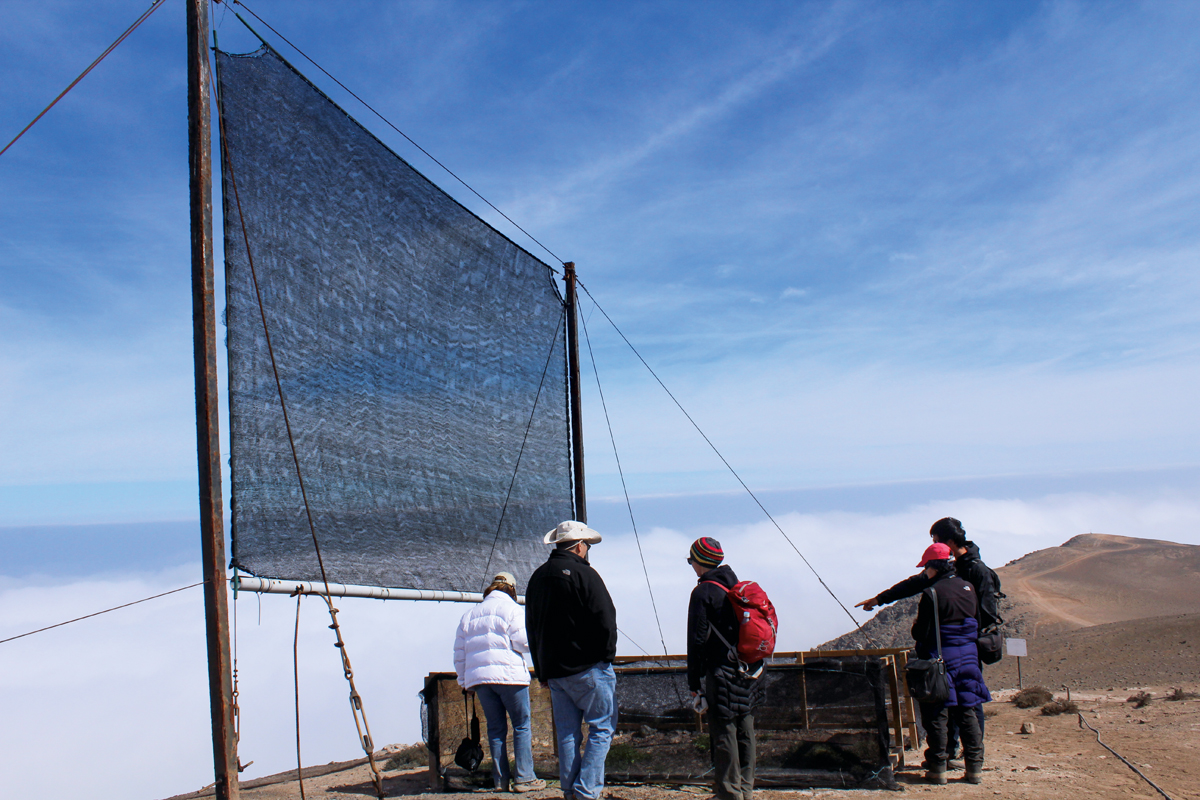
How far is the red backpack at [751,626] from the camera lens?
4.90m

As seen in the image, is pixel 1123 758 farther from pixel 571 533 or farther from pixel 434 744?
pixel 434 744

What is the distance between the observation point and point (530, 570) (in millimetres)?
9203

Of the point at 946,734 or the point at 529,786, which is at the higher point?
the point at 946,734

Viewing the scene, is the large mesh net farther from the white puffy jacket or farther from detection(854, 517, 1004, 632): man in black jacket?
detection(854, 517, 1004, 632): man in black jacket

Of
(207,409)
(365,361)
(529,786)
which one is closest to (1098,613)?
(529,786)

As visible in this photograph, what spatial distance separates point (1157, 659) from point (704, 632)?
16.5 metres

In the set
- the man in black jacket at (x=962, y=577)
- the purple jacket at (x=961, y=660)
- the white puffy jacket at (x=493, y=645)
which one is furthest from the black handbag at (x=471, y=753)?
the purple jacket at (x=961, y=660)

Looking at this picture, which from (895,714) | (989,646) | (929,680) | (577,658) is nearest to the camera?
(577,658)

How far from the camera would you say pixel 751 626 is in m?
4.90


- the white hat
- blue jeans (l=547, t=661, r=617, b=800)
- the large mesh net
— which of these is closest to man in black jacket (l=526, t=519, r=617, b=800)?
blue jeans (l=547, t=661, r=617, b=800)

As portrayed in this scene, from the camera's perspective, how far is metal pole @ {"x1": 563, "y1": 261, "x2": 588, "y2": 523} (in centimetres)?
1034

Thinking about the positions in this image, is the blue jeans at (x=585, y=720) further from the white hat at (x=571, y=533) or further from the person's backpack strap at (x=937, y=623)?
the person's backpack strap at (x=937, y=623)

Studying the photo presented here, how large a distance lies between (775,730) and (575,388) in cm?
537

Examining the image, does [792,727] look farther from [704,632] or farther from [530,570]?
[530,570]
